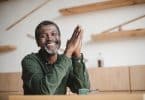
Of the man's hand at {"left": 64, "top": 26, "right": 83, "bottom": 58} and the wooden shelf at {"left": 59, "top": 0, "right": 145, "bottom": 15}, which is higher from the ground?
the wooden shelf at {"left": 59, "top": 0, "right": 145, "bottom": 15}

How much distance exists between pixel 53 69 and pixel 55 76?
0.08 metres

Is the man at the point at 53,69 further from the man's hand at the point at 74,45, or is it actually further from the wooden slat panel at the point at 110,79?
the wooden slat panel at the point at 110,79

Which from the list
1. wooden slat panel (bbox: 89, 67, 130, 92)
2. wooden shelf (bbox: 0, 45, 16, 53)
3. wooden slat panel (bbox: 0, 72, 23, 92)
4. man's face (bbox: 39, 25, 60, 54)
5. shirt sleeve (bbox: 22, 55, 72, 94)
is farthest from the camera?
wooden shelf (bbox: 0, 45, 16, 53)

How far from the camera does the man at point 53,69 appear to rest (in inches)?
96.8

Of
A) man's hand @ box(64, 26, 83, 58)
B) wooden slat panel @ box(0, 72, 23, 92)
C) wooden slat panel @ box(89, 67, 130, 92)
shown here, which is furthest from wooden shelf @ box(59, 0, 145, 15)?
wooden slat panel @ box(0, 72, 23, 92)

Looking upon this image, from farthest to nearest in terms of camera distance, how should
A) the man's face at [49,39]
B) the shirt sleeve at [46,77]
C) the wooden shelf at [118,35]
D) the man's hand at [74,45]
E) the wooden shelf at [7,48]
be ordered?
the wooden shelf at [7,48] → the wooden shelf at [118,35] → the man's face at [49,39] → the man's hand at [74,45] → the shirt sleeve at [46,77]

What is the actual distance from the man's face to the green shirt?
12 cm

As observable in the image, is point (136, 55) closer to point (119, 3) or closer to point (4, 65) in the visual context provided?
point (119, 3)

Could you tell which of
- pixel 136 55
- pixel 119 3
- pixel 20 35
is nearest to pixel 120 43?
pixel 136 55

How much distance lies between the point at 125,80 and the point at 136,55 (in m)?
0.36

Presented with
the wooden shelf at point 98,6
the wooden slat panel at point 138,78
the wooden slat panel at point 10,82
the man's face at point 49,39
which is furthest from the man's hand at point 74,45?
the wooden slat panel at point 10,82

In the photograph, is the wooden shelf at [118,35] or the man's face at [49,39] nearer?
the man's face at [49,39]

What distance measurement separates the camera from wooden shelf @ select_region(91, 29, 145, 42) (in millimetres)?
2934

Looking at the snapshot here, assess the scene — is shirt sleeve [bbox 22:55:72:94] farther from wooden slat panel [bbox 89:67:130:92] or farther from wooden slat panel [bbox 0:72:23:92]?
wooden slat panel [bbox 0:72:23:92]
